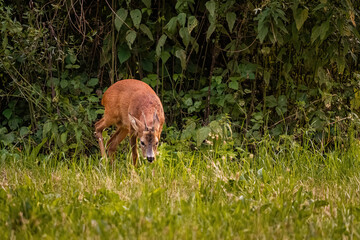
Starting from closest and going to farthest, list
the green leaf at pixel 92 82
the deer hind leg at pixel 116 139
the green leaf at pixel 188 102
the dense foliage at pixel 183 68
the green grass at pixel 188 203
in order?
1. the green grass at pixel 188 203
2. the dense foliage at pixel 183 68
3. the deer hind leg at pixel 116 139
4. the green leaf at pixel 188 102
5. the green leaf at pixel 92 82

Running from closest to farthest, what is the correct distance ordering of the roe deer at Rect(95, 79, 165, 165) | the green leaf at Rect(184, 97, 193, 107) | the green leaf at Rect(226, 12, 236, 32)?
the roe deer at Rect(95, 79, 165, 165) → the green leaf at Rect(226, 12, 236, 32) → the green leaf at Rect(184, 97, 193, 107)

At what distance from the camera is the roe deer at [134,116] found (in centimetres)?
539

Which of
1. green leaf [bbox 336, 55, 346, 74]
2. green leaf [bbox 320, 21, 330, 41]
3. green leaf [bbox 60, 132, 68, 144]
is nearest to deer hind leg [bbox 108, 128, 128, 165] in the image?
green leaf [bbox 60, 132, 68, 144]

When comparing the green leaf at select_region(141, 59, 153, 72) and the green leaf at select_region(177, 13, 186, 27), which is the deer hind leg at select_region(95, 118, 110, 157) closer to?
the green leaf at select_region(141, 59, 153, 72)

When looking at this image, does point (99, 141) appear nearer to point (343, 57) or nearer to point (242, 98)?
point (242, 98)

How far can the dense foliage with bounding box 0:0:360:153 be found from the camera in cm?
612

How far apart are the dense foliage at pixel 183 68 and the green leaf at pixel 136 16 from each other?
12 mm

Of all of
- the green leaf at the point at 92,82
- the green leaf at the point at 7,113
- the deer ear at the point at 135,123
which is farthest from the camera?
the green leaf at the point at 7,113

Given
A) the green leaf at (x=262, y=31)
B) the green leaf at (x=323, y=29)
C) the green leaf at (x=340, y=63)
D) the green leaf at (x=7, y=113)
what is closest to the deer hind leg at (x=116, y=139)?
the green leaf at (x=7, y=113)

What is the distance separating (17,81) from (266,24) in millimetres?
2920

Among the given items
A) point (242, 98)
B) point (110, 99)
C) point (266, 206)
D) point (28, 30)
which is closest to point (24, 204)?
point (266, 206)

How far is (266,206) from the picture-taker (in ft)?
11.9

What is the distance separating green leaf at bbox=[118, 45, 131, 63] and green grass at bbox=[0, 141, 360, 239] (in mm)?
1479

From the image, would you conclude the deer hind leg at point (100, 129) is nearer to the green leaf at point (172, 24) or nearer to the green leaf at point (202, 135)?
the green leaf at point (202, 135)
